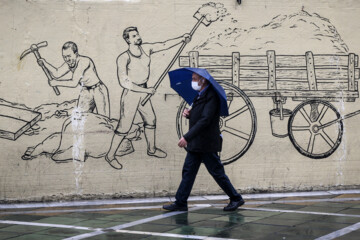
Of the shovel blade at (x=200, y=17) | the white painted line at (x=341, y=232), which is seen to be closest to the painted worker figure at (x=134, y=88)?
the shovel blade at (x=200, y=17)

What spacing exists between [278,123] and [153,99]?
6.51 ft

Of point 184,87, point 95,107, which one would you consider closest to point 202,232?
point 184,87

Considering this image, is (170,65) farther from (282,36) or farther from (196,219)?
(196,219)

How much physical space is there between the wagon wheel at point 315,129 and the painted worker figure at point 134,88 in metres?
2.12

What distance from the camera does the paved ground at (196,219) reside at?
6125 millimetres

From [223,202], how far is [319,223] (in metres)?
1.88

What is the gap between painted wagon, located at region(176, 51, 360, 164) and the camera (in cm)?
885

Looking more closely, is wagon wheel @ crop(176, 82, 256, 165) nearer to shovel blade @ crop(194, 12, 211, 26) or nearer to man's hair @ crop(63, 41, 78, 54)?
shovel blade @ crop(194, 12, 211, 26)

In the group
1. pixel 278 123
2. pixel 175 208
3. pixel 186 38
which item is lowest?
pixel 175 208

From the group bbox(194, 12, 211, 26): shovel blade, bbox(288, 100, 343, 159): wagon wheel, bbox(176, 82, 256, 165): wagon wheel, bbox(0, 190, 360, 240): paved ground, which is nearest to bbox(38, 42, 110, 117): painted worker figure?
bbox(0, 190, 360, 240): paved ground

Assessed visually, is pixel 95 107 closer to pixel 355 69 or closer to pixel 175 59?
pixel 175 59

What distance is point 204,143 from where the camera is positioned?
24.0 ft

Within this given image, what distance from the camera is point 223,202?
323 inches

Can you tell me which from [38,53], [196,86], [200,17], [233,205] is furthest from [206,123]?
[38,53]
